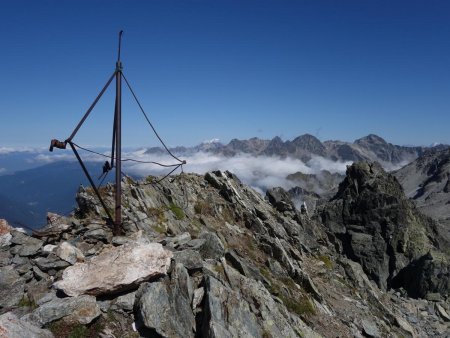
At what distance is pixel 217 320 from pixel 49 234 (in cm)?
1100

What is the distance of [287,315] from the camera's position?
2156 centimetres

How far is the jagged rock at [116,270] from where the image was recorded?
50.4 ft

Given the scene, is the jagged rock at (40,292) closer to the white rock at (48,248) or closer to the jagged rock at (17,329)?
the jagged rock at (17,329)

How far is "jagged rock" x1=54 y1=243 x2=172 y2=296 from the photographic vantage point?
15.4m

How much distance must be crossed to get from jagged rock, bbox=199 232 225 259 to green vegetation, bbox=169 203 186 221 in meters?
13.0

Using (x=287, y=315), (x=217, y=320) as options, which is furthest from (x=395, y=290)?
(x=217, y=320)

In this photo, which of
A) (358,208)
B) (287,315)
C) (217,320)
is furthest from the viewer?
(358,208)

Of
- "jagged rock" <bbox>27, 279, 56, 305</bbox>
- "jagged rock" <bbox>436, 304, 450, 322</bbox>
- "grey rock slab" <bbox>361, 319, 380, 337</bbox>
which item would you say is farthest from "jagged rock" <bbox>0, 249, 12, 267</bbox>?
"jagged rock" <bbox>436, 304, 450, 322</bbox>

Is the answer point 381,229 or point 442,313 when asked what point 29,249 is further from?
point 381,229

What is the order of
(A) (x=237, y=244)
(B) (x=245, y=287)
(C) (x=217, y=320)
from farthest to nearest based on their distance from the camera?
(A) (x=237, y=244), (B) (x=245, y=287), (C) (x=217, y=320)

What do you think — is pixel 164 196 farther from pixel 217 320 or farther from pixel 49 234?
pixel 217 320

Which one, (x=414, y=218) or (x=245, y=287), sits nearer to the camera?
(x=245, y=287)

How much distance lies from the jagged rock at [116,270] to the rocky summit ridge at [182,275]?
5cm

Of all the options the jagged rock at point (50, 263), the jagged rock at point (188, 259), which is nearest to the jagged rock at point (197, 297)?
the jagged rock at point (188, 259)
